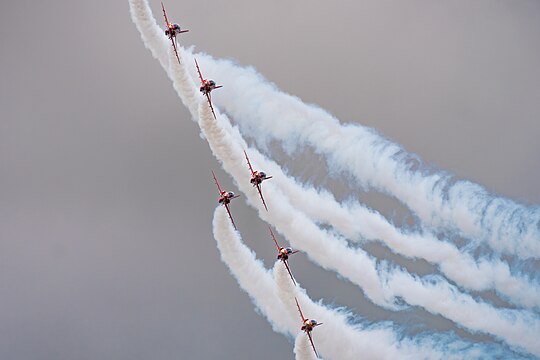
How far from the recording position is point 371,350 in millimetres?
68938

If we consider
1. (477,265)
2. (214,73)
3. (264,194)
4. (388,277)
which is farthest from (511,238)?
(214,73)

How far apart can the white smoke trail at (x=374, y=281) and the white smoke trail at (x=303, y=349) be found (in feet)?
14.4

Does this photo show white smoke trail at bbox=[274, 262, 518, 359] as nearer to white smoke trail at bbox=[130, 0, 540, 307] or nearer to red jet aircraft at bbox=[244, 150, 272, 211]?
white smoke trail at bbox=[130, 0, 540, 307]

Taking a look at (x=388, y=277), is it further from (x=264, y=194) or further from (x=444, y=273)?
(x=264, y=194)

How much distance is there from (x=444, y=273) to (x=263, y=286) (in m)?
9.25

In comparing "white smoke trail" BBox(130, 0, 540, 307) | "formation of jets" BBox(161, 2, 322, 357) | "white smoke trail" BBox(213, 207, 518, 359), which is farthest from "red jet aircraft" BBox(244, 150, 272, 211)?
"white smoke trail" BBox(213, 207, 518, 359)

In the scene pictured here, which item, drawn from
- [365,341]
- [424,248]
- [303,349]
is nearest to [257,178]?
[303,349]

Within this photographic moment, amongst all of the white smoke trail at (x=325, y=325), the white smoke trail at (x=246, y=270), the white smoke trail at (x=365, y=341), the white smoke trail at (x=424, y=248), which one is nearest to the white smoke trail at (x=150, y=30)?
the white smoke trail at (x=424, y=248)

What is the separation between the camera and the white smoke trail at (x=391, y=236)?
233 feet

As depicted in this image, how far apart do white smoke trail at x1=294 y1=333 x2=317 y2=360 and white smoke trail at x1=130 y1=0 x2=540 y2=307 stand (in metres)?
6.31

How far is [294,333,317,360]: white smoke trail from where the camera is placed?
6762cm

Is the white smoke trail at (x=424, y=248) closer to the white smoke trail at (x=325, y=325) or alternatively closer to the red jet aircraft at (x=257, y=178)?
the red jet aircraft at (x=257, y=178)

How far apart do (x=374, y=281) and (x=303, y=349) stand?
18.3 feet

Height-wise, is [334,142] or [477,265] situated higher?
[334,142]
